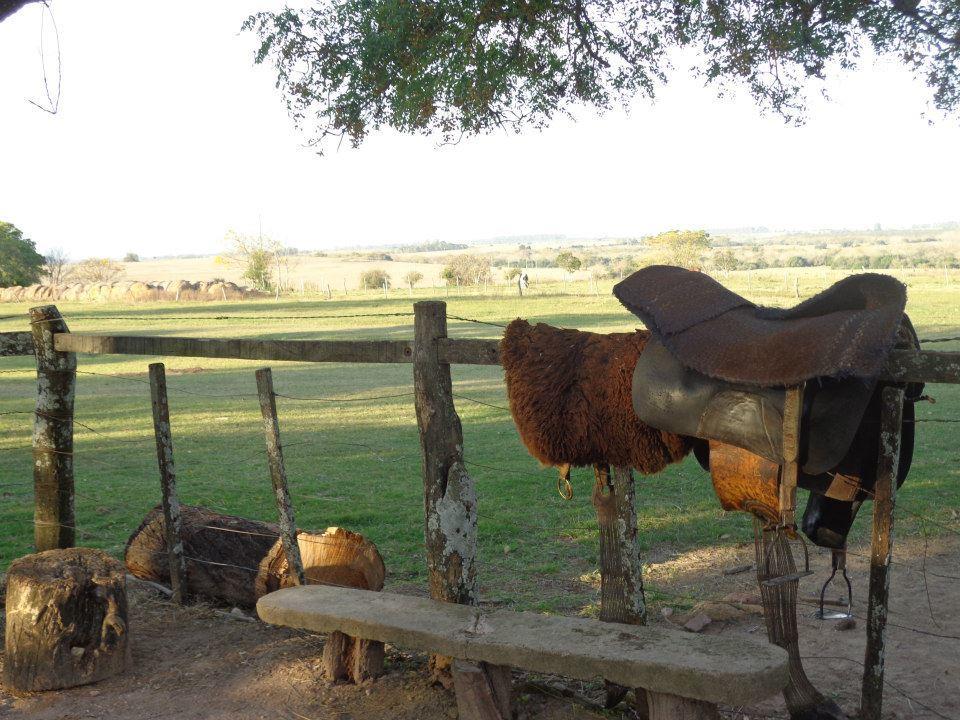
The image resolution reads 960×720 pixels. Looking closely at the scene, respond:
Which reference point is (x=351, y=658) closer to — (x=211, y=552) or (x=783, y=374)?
(x=211, y=552)

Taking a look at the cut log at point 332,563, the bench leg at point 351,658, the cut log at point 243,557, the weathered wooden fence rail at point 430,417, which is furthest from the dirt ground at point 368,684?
the weathered wooden fence rail at point 430,417

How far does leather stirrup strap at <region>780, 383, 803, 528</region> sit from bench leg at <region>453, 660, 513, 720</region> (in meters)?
1.15

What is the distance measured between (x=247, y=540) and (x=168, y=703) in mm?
1268

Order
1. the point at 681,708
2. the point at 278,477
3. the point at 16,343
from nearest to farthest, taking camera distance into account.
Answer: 1. the point at 681,708
2. the point at 278,477
3. the point at 16,343

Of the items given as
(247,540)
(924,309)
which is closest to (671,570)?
(247,540)

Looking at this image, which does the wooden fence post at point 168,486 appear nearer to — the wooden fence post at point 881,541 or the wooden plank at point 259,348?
the wooden plank at point 259,348

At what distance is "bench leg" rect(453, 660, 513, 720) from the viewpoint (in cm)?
296

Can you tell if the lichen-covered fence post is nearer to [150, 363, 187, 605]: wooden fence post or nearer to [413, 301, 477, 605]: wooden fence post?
[413, 301, 477, 605]: wooden fence post

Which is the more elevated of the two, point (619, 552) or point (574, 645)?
point (619, 552)

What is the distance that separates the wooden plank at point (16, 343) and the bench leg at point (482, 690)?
2.98 m

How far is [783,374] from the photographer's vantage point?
2.39m

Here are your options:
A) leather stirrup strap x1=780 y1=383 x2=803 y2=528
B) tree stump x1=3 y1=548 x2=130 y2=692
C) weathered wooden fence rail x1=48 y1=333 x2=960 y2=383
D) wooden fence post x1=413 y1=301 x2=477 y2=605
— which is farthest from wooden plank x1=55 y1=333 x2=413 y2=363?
leather stirrup strap x1=780 y1=383 x2=803 y2=528

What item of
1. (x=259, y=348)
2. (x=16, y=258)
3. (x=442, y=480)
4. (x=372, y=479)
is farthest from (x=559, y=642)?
(x=16, y=258)

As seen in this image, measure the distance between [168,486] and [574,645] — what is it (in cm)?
Result: 255
